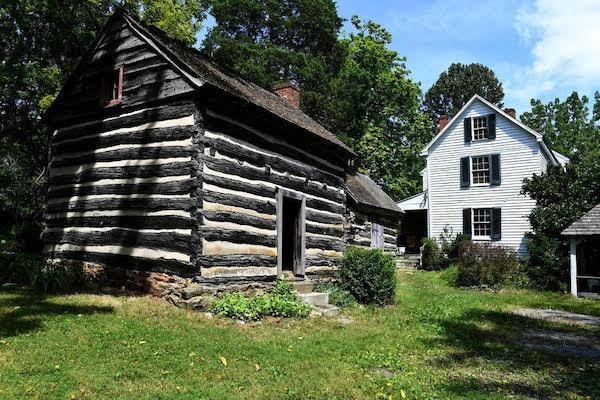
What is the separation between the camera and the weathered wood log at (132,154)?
34.0 feet

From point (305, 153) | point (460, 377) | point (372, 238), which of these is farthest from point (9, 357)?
point (372, 238)

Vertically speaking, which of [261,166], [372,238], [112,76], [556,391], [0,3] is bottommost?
[556,391]

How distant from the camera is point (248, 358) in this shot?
6.89 m

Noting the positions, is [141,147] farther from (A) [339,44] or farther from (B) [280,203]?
(A) [339,44]

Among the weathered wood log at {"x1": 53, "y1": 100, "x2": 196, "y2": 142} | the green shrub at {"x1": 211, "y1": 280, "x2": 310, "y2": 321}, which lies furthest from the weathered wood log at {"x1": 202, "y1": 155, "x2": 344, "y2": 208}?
the green shrub at {"x1": 211, "y1": 280, "x2": 310, "y2": 321}

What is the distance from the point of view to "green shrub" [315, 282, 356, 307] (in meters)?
12.8

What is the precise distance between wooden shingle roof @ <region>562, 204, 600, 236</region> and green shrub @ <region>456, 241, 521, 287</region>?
3233 millimetres

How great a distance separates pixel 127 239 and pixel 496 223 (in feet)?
66.5

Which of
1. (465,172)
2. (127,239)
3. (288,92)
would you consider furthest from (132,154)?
(465,172)

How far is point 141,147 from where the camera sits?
11.1 m

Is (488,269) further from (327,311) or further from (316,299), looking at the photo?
(327,311)

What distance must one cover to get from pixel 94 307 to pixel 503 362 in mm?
7179

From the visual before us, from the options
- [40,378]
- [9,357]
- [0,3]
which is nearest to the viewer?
[40,378]

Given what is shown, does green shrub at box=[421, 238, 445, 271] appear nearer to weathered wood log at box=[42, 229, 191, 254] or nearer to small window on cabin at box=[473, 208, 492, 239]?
small window on cabin at box=[473, 208, 492, 239]
